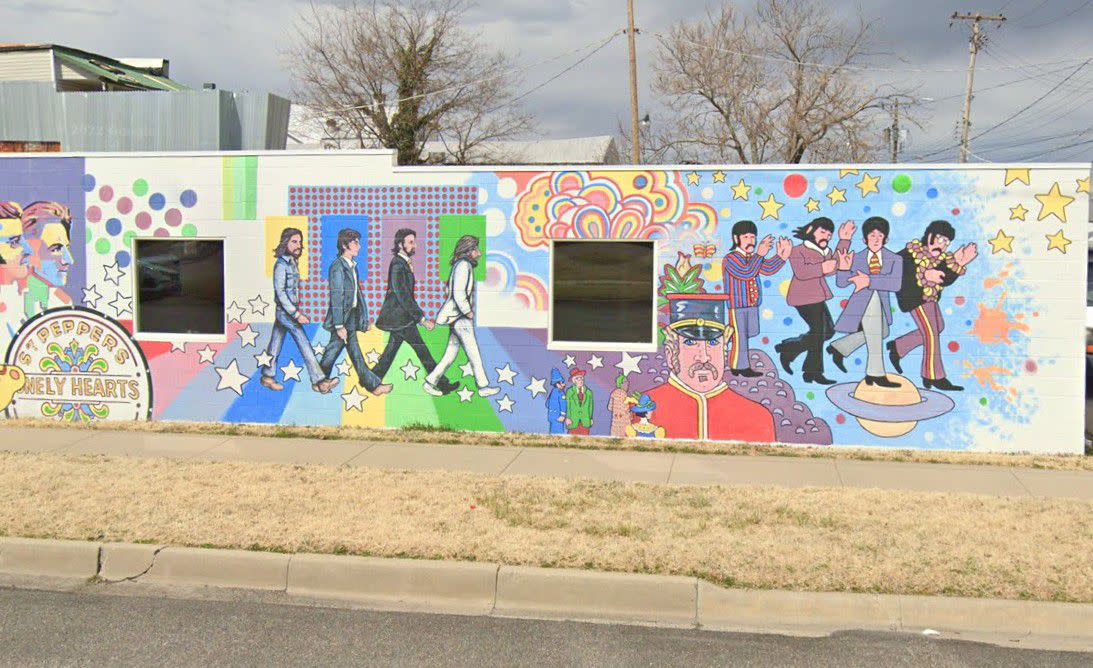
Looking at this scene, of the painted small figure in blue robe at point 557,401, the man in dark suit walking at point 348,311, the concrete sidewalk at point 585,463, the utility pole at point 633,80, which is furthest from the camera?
the utility pole at point 633,80

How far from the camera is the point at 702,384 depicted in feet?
35.4

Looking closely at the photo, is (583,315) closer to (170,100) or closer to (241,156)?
(241,156)

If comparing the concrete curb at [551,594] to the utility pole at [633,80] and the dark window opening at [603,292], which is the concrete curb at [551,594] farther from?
the utility pole at [633,80]

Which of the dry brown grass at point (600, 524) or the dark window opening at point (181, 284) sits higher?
the dark window opening at point (181, 284)

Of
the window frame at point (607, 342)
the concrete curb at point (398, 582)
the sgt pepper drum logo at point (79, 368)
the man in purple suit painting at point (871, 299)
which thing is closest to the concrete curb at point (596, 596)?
the concrete curb at point (398, 582)

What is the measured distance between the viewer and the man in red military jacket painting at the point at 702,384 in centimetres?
1070

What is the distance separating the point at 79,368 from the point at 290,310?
2.71m

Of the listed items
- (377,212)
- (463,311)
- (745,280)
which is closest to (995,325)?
(745,280)

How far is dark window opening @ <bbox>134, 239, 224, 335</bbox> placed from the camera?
11766mm

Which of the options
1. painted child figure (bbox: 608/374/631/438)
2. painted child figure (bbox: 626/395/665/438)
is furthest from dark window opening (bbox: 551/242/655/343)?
painted child figure (bbox: 626/395/665/438)

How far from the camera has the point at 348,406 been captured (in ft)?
37.7

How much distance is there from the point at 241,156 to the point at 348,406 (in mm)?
3065

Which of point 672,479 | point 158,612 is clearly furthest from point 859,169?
point 158,612

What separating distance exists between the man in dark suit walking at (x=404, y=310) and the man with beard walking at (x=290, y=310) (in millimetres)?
886
